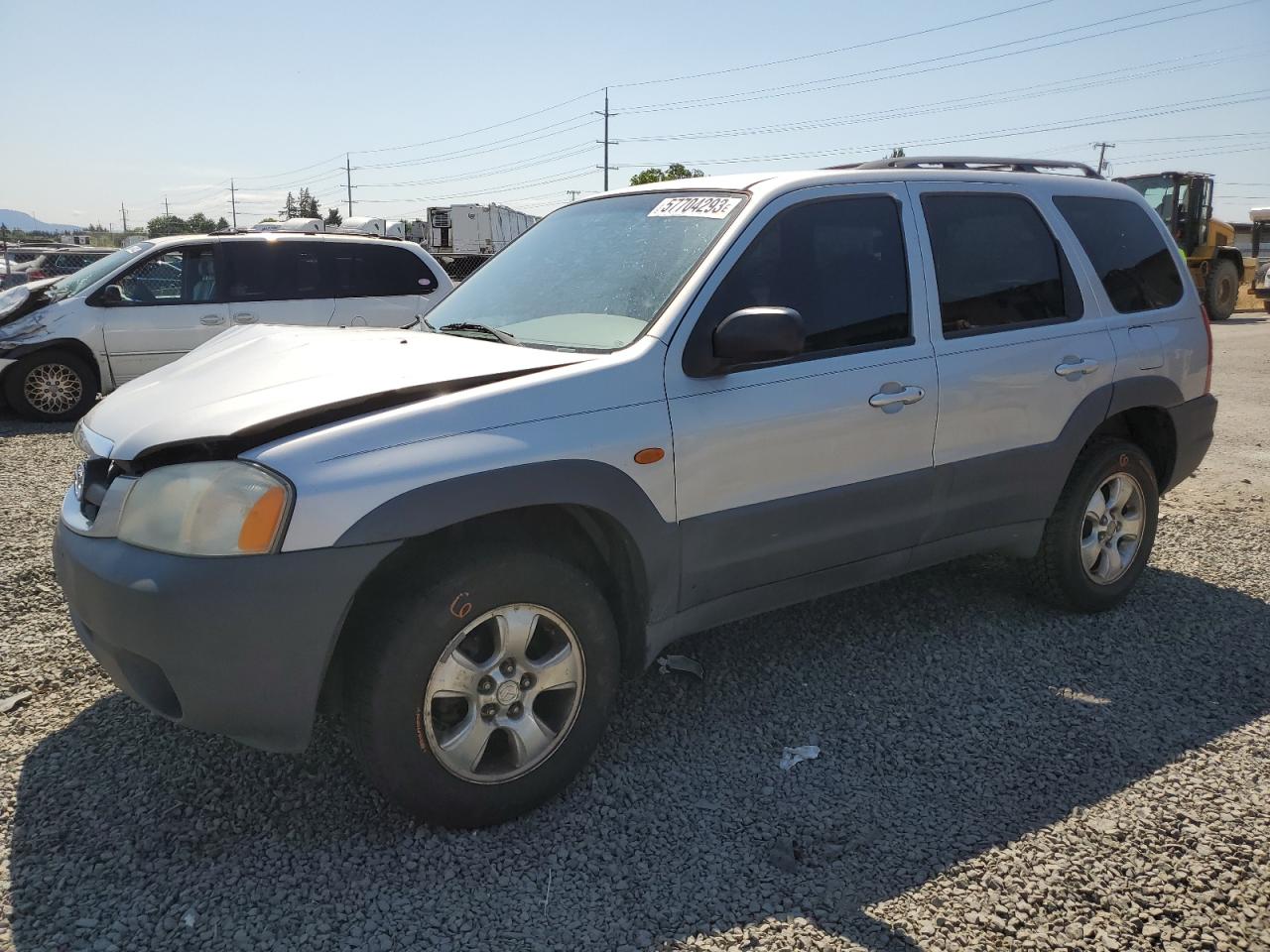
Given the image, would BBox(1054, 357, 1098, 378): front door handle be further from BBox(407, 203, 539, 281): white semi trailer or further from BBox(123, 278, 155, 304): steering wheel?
BBox(407, 203, 539, 281): white semi trailer

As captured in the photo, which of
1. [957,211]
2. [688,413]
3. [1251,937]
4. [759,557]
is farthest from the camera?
[957,211]

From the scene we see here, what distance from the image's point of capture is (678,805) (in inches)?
116

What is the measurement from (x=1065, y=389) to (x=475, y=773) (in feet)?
9.37

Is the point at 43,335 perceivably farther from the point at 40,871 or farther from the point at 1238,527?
the point at 1238,527

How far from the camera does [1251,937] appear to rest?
242 cm

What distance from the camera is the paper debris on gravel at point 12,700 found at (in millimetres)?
3408

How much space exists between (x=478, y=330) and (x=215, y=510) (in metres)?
1.35

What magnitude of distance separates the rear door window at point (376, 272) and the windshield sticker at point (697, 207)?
23.6ft

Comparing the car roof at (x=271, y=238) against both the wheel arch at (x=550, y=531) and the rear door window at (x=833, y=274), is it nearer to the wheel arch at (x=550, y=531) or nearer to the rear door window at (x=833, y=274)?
the rear door window at (x=833, y=274)

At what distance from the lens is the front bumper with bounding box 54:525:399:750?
7.74 feet

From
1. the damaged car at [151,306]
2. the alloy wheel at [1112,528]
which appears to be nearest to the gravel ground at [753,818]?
the alloy wheel at [1112,528]

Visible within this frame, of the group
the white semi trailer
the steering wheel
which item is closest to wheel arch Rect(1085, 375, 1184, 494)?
the steering wheel

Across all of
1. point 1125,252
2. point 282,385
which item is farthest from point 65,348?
point 1125,252

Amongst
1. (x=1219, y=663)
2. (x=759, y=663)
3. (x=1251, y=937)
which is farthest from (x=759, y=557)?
(x=1219, y=663)
